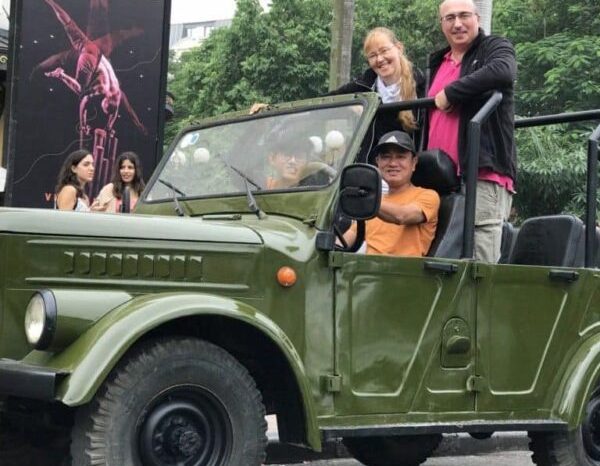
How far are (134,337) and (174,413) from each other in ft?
1.31

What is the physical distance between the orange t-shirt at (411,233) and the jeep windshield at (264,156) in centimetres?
49

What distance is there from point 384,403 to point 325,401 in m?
0.36

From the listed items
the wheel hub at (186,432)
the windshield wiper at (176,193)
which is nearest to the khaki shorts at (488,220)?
the windshield wiper at (176,193)

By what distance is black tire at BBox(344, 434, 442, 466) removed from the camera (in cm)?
622

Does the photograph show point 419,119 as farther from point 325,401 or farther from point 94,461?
point 94,461

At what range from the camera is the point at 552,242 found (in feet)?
19.6

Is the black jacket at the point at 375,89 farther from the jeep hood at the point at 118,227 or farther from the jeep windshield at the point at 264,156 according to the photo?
the jeep hood at the point at 118,227

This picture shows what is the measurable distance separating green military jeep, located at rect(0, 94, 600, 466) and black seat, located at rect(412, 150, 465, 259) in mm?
12

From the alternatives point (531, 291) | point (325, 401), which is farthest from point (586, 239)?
point (325, 401)

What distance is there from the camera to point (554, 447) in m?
5.67

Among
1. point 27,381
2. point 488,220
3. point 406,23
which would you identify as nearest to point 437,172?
point 488,220

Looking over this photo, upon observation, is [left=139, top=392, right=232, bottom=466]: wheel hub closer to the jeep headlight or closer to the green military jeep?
the green military jeep

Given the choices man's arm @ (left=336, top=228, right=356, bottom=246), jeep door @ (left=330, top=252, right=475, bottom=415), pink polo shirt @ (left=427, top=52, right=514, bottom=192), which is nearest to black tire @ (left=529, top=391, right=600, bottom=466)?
jeep door @ (left=330, top=252, right=475, bottom=415)

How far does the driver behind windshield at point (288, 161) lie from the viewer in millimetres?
5148
